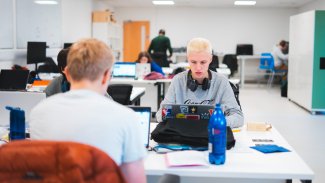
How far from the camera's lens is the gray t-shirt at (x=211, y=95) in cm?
303

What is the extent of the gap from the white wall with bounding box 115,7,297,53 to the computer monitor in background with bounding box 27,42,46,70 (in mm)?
7352

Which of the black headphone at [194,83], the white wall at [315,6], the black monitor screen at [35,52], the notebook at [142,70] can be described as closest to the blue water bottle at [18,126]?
the black headphone at [194,83]

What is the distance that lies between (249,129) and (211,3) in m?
11.4

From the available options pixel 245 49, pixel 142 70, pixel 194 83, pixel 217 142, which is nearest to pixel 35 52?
pixel 142 70

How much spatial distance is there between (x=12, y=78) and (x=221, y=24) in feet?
35.0

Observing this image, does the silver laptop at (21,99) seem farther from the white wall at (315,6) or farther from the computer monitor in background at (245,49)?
the computer monitor in background at (245,49)

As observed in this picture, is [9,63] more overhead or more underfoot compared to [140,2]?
more underfoot

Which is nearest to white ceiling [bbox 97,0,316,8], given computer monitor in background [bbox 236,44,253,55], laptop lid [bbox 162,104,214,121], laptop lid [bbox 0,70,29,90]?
computer monitor in background [bbox 236,44,253,55]

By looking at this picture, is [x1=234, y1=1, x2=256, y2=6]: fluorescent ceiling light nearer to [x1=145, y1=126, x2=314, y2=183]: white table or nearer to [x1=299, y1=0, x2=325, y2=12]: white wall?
[x1=299, y1=0, x2=325, y2=12]: white wall

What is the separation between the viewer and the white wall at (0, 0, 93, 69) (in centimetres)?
736

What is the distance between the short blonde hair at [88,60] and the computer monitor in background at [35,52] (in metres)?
6.59

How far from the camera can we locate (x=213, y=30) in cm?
1490

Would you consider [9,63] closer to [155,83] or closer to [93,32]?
[155,83]

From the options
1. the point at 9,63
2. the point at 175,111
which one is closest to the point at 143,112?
the point at 175,111
